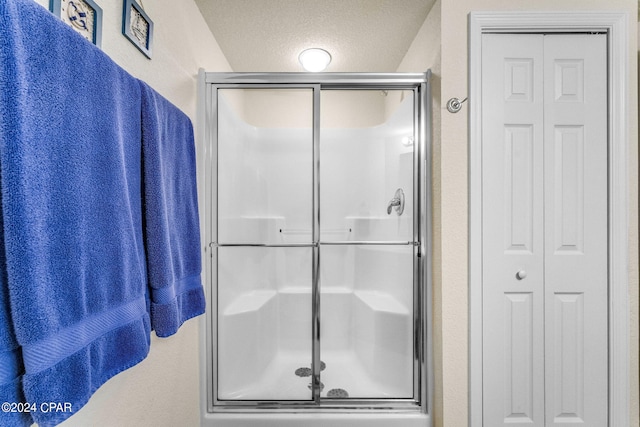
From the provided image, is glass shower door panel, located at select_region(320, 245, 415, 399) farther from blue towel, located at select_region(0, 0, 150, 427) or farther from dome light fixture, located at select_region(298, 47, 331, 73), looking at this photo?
dome light fixture, located at select_region(298, 47, 331, 73)

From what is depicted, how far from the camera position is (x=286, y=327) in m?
1.67

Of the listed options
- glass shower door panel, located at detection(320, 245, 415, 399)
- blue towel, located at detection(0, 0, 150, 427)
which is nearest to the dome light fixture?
glass shower door panel, located at detection(320, 245, 415, 399)

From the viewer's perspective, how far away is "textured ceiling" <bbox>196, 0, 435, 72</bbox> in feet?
5.36

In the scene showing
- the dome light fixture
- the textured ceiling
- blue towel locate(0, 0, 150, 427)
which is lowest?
blue towel locate(0, 0, 150, 427)

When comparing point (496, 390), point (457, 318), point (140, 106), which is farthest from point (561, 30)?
point (140, 106)

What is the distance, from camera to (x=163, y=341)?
1229mm

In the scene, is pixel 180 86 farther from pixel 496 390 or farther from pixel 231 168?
pixel 496 390

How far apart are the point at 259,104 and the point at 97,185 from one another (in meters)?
1.12

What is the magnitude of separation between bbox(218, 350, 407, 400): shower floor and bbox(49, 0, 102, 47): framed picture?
159 centimetres

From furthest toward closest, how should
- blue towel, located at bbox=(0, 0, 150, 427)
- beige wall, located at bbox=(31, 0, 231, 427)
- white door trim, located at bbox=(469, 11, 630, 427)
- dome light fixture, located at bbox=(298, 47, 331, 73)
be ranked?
dome light fixture, located at bbox=(298, 47, 331, 73)
white door trim, located at bbox=(469, 11, 630, 427)
beige wall, located at bbox=(31, 0, 231, 427)
blue towel, located at bbox=(0, 0, 150, 427)

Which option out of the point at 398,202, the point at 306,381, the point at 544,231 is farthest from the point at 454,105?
the point at 306,381

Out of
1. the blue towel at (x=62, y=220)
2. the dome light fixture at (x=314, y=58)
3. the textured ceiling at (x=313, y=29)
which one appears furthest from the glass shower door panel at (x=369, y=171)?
the blue towel at (x=62, y=220)

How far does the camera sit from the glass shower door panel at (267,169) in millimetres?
1660

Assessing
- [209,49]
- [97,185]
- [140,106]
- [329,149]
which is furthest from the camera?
[209,49]
